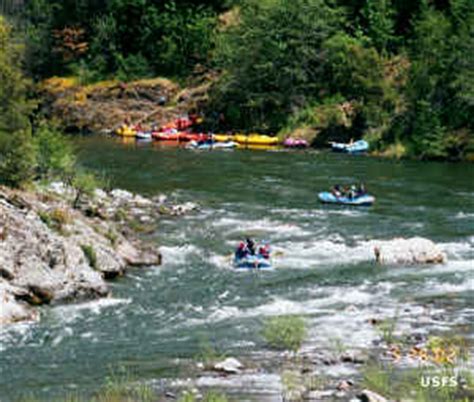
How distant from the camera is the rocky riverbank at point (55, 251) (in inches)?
905

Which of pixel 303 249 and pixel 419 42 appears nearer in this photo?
pixel 303 249

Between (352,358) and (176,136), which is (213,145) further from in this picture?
(352,358)

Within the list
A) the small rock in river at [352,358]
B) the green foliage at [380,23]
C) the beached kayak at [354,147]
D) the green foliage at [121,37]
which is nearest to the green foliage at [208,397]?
the small rock in river at [352,358]

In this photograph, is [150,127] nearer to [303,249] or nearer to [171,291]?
[303,249]

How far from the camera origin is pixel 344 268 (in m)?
27.2

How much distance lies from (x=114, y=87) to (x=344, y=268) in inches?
2180

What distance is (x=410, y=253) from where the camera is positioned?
2759cm

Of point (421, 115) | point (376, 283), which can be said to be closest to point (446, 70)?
point (421, 115)

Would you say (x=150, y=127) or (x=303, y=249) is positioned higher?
(x=303, y=249)

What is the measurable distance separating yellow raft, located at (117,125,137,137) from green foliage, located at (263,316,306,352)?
2047 inches

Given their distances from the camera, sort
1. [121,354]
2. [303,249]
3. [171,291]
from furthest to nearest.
A: 1. [303,249]
2. [171,291]
3. [121,354]

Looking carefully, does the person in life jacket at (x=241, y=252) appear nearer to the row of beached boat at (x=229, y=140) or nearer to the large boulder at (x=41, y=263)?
the large boulder at (x=41, y=263)

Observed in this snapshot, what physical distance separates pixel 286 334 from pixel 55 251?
7566 mm

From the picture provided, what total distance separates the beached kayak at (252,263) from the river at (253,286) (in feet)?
1.16
